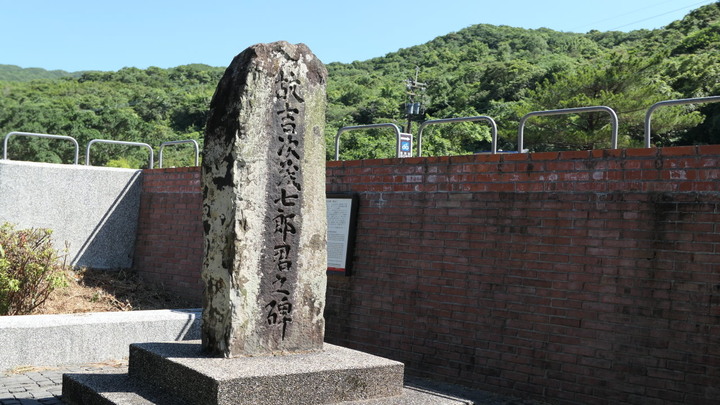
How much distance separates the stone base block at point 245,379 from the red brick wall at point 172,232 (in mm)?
4827

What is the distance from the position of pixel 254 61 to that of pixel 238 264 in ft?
4.58

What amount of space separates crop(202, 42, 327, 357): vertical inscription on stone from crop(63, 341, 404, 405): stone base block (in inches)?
9.5

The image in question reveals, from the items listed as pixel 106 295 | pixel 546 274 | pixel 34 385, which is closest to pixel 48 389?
pixel 34 385

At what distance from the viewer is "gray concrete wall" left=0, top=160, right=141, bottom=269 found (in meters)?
10.4

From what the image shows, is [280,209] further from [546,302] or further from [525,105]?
[525,105]

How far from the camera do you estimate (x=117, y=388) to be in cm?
492

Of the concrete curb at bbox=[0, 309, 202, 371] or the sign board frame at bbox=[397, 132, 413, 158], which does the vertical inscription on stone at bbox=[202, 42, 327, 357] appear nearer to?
the concrete curb at bbox=[0, 309, 202, 371]

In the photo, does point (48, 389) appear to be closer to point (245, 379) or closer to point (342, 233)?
point (245, 379)

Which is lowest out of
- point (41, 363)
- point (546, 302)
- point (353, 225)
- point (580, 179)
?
point (41, 363)

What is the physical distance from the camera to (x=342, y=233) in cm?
792

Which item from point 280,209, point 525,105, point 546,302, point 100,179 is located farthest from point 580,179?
point 525,105

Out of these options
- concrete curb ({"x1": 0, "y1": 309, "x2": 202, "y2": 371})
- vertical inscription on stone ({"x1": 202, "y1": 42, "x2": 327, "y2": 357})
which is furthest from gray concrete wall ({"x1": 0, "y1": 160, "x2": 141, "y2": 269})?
vertical inscription on stone ({"x1": 202, "y1": 42, "x2": 327, "y2": 357})

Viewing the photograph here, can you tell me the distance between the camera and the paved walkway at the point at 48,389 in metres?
5.75

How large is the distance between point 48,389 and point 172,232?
4.75 m
